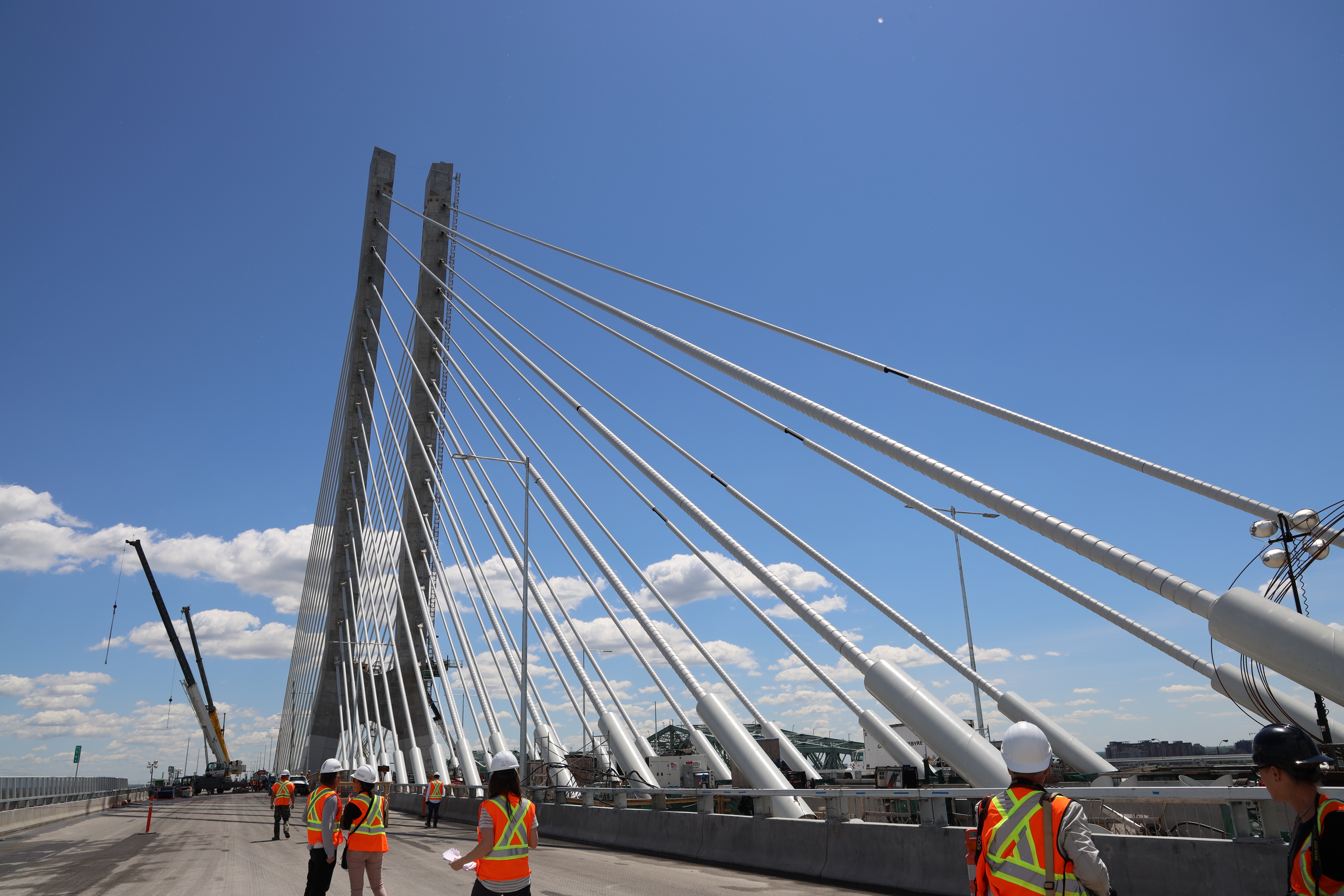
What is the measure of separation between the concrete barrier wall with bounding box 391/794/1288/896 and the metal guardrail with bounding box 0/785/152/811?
76.9ft

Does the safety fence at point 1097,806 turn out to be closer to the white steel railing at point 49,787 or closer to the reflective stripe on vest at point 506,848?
the reflective stripe on vest at point 506,848

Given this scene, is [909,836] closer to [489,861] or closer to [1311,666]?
[1311,666]

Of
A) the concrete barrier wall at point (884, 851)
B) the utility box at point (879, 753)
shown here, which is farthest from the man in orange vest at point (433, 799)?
the utility box at point (879, 753)

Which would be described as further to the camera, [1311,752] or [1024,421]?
[1024,421]

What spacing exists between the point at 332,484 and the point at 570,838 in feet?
91.3

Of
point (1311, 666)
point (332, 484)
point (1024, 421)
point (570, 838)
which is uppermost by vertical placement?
point (332, 484)

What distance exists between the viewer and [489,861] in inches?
190

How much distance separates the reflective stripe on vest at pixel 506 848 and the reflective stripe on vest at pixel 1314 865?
10.9ft

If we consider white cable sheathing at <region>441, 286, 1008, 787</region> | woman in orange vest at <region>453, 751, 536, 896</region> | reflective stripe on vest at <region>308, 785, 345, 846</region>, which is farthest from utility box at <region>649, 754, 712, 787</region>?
woman in orange vest at <region>453, 751, 536, 896</region>

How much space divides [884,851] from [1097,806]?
2.39m

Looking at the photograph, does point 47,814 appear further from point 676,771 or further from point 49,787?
point 676,771

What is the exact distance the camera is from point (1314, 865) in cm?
294

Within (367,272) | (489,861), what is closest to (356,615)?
(367,272)

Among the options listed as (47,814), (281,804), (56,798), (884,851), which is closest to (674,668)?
(884,851)
